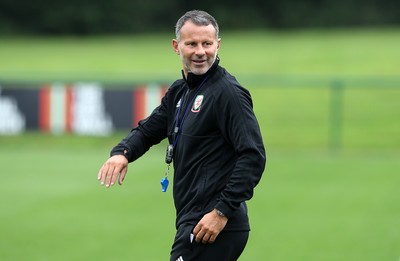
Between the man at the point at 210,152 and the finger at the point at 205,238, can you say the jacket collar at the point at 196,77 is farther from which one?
the finger at the point at 205,238

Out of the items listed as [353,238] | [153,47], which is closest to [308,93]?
[353,238]

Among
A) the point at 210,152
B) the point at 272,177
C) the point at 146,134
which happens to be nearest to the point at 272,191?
the point at 272,177

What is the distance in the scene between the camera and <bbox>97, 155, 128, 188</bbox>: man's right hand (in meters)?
6.36

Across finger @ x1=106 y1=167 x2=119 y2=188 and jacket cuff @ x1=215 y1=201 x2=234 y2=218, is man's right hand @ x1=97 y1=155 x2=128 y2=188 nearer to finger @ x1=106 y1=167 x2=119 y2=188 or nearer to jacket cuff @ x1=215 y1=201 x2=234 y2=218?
finger @ x1=106 y1=167 x2=119 y2=188

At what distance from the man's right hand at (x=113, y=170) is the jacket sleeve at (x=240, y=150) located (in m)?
0.87

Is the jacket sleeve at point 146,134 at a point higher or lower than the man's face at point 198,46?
lower

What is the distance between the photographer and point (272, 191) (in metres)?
15.2

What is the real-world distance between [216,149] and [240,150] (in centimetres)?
27

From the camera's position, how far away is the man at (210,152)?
229 inches

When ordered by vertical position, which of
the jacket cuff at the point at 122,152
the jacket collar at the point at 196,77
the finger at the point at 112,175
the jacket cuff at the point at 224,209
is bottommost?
the jacket cuff at the point at 224,209

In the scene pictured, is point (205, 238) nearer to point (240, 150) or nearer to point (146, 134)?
point (240, 150)

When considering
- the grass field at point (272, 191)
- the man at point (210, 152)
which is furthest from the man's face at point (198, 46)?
the grass field at point (272, 191)

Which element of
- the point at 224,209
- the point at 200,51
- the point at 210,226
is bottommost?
the point at 210,226

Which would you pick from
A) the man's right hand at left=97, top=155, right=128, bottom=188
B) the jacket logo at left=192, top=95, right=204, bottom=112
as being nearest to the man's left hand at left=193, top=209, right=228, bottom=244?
the jacket logo at left=192, top=95, right=204, bottom=112
